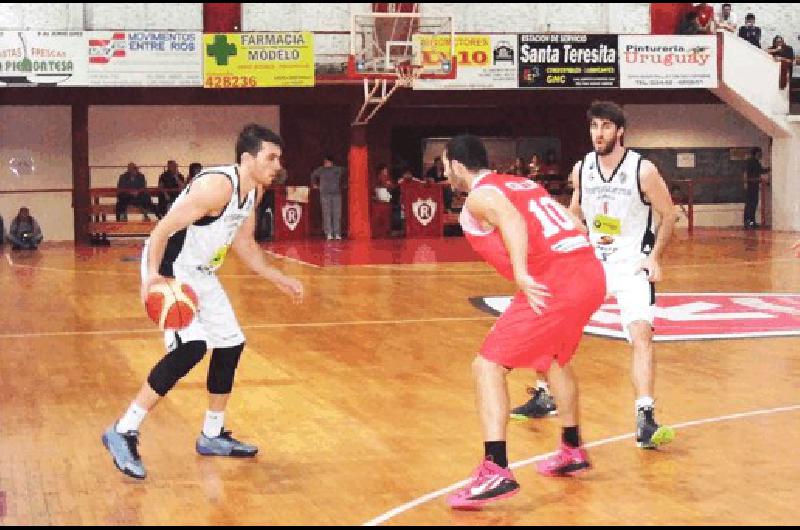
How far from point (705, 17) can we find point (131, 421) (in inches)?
954

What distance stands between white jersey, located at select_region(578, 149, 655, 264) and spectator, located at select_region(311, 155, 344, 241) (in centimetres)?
1993

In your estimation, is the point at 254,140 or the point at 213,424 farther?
the point at 213,424

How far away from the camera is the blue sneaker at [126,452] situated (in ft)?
22.4

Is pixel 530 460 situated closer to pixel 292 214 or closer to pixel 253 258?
pixel 253 258

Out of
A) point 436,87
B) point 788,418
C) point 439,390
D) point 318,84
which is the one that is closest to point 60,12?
point 318,84

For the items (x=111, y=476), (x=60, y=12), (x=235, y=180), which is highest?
(x=60, y=12)

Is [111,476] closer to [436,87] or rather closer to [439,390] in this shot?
[439,390]

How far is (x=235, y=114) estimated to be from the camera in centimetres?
3067

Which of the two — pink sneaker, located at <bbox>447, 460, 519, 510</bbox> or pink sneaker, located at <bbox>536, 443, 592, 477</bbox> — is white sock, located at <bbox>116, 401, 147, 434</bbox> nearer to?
pink sneaker, located at <bbox>447, 460, 519, 510</bbox>

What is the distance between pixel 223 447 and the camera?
293 inches

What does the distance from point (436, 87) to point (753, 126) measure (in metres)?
10.1

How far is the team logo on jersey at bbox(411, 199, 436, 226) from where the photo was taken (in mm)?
28047

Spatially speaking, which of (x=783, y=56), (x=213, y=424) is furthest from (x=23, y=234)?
(x=213, y=424)

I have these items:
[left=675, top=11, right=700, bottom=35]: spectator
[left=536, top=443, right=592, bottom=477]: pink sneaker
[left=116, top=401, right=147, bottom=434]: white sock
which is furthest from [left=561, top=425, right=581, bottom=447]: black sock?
[left=675, top=11, right=700, bottom=35]: spectator
